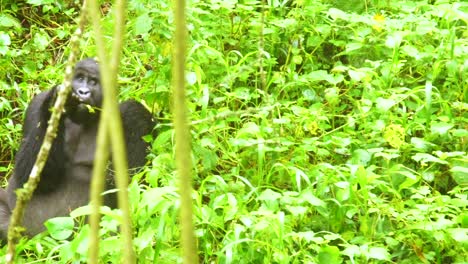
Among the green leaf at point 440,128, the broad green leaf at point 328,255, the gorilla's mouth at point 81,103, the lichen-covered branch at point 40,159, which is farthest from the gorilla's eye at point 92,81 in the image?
the lichen-covered branch at point 40,159

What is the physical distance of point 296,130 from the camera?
4.42 meters

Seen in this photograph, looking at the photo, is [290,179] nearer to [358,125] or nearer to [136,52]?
[358,125]

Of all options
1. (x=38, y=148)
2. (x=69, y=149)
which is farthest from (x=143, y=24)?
(x=69, y=149)

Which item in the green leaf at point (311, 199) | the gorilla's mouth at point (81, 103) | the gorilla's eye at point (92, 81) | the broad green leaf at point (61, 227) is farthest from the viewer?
the gorilla's eye at point (92, 81)

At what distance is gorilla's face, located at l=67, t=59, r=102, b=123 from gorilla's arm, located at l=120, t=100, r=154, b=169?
0.20 metres

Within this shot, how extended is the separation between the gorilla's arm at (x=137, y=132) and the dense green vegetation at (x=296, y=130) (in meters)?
0.07

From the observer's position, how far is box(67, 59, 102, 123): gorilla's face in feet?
15.4

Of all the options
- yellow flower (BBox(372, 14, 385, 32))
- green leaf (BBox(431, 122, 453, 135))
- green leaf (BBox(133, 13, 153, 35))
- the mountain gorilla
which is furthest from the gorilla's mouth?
green leaf (BBox(431, 122, 453, 135))

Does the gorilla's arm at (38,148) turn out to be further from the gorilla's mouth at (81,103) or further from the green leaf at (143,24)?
the green leaf at (143,24)

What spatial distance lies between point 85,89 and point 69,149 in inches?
18.9

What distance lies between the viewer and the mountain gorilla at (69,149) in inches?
185

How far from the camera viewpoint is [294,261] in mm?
3371

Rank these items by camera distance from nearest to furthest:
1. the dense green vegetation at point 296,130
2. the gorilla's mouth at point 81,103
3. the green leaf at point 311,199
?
1. the dense green vegetation at point 296,130
2. the green leaf at point 311,199
3. the gorilla's mouth at point 81,103

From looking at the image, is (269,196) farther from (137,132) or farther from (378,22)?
(378,22)
